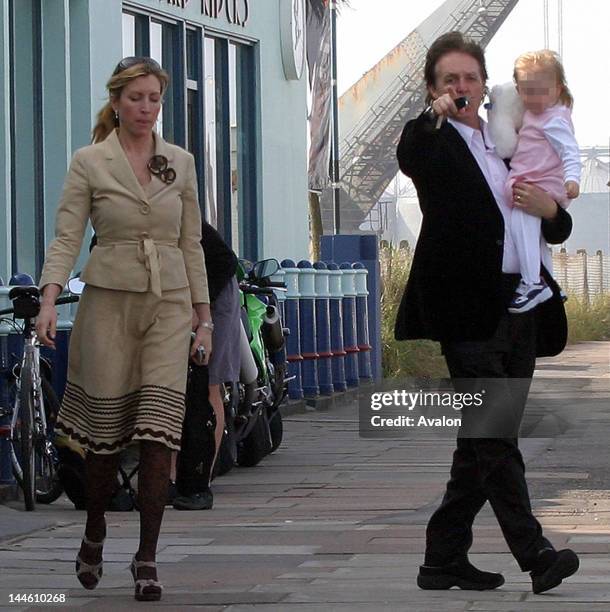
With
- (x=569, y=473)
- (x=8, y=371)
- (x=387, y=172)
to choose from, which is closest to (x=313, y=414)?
(x=569, y=473)

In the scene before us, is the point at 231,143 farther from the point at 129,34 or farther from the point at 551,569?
the point at 551,569

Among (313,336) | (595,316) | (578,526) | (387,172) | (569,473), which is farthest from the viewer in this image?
(387,172)

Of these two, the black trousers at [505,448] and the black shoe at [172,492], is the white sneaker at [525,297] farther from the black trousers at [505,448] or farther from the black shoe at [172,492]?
the black shoe at [172,492]

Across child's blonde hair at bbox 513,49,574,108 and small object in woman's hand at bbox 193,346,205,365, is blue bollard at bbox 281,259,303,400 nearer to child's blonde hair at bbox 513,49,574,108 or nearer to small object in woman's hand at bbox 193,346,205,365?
small object in woman's hand at bbox 193,346,205,365

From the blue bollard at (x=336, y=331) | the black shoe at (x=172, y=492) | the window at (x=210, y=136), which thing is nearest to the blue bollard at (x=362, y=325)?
the blue bollard at (x=336, y=331)

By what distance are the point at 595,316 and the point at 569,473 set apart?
24.2m

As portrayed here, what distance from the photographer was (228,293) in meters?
9.05

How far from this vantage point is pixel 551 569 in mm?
→ 6012

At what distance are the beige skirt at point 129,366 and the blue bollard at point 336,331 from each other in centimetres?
1045

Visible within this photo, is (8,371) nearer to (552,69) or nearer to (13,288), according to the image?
(13,288)

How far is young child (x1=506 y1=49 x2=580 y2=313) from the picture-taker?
602cm

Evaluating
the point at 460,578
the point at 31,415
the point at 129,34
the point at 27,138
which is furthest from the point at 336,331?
the point at 460,578

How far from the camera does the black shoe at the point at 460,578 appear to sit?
6238mm

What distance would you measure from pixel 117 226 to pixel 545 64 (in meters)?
1.56
